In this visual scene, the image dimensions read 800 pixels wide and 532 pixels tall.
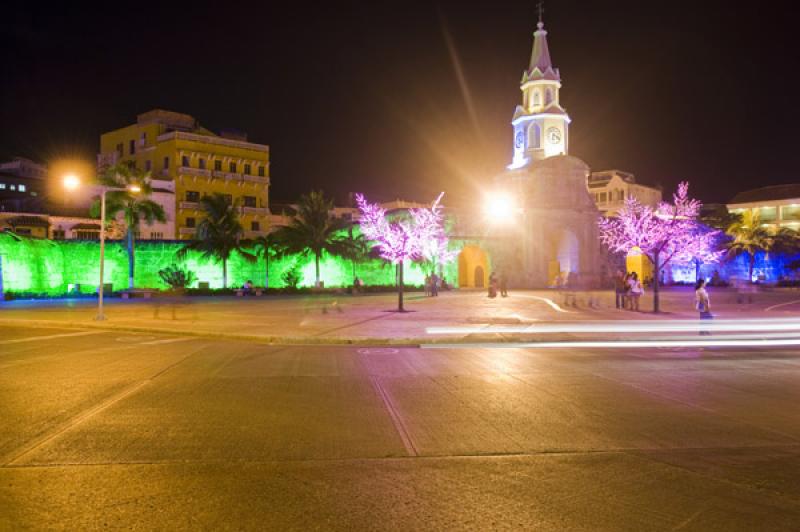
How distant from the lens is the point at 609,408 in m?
8.56

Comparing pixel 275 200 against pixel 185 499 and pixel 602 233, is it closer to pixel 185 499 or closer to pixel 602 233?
pixel 602 233

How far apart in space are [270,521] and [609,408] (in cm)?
538

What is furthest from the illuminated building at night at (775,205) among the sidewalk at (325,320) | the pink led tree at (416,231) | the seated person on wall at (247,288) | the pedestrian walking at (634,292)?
the seated person on wall at (247,288)

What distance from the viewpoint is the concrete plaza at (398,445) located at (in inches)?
190

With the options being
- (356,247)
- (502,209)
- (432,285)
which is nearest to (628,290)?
(432,285)

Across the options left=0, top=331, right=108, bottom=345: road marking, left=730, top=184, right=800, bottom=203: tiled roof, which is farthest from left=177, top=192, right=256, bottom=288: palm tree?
left=730, top=184, right=800, bottom=203: tiled roof

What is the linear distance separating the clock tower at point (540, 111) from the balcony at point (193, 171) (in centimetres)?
2761

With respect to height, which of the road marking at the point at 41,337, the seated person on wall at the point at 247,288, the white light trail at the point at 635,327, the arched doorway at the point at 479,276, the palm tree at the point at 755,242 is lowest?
the road marking at the point at 41,337

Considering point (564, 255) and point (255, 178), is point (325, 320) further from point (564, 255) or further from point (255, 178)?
point (564, 255)

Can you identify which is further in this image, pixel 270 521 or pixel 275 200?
pixel 275 200

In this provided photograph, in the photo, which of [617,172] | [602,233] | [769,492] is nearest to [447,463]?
[769,492]

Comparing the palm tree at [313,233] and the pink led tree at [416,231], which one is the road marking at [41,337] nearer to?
the pink led tree at [416,231]

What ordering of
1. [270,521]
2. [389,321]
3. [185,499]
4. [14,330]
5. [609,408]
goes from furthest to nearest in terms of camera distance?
1. [389,321]
2. [14,330]
3. [609,408]
4. [185,499]
5. [270,521]

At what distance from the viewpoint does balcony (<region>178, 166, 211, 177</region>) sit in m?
54.6
